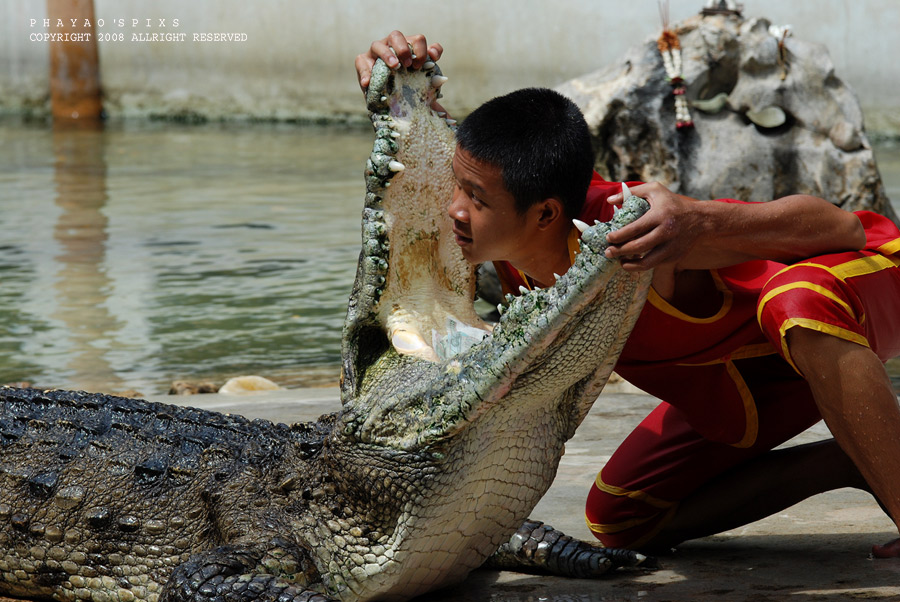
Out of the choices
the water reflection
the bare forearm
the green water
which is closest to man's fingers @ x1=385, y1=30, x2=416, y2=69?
the bare forearm

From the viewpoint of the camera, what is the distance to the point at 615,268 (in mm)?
2047

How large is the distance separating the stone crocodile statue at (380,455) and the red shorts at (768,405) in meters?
0.21

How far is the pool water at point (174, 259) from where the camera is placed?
5824 millimetres

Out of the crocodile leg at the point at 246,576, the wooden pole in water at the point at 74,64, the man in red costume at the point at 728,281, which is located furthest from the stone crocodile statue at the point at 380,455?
the wooden pole in water at the point at 74,64

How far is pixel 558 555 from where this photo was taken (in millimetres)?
2746

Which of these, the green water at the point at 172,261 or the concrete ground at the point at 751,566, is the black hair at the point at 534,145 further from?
the green water at the point at 172,261

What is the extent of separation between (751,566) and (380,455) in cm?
96

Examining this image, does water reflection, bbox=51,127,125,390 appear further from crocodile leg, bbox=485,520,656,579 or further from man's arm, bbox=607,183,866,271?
man's arm, bbox=607,183,866,271

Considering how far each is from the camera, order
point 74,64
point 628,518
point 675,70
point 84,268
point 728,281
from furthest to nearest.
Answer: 1. point 74,64
2. point 84,268
3. point 675,70
4. point 628,518
5. point 728,281

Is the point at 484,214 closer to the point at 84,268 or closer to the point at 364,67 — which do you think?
the point at 364,67

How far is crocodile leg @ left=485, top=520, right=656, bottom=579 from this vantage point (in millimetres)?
2705

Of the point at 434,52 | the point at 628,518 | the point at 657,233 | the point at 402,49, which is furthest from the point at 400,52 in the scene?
the point at 628,518

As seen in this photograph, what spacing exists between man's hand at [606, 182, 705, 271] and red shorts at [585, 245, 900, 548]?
32 cm

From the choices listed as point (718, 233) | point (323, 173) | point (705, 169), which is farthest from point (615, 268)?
point (323, 173)
